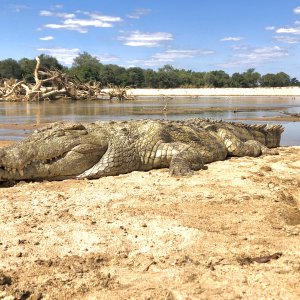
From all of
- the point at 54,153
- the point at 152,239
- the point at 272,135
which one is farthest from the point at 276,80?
the point at 152,239

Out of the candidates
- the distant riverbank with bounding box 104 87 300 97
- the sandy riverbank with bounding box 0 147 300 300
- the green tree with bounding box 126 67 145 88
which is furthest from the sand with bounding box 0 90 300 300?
the green tree with bounding box 126 67 145 88

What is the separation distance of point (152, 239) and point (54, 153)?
267cm

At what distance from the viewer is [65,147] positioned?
19.1 feet

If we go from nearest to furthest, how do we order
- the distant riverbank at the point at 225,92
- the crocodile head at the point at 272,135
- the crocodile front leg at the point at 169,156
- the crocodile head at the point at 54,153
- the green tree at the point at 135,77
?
the crocodile head at the point at 54,153 → the crocodile front leg at the point at 169,156 → the crocodile head at the point at 272,135 → the distant riverbank at the point at 225,92 → the green tree at the point at 135,77

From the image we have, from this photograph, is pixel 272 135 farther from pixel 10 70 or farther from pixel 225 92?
pixel 10 70

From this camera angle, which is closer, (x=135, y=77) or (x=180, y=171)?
(x=180, y=171)

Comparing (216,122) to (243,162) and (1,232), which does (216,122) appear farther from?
(1,232)

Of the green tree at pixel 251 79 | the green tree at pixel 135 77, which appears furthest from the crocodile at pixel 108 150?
the green tree at pixel 251 79

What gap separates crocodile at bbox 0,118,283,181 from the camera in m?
5.56

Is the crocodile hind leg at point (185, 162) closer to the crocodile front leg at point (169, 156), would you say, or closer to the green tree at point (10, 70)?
the crocodile front leg at point (169, 156)

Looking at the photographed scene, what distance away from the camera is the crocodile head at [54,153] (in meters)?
5.41

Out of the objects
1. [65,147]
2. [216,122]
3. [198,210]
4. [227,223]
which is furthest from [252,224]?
[216,122]

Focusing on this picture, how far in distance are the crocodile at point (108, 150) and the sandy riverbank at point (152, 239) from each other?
28cm

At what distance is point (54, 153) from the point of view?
5.69m
